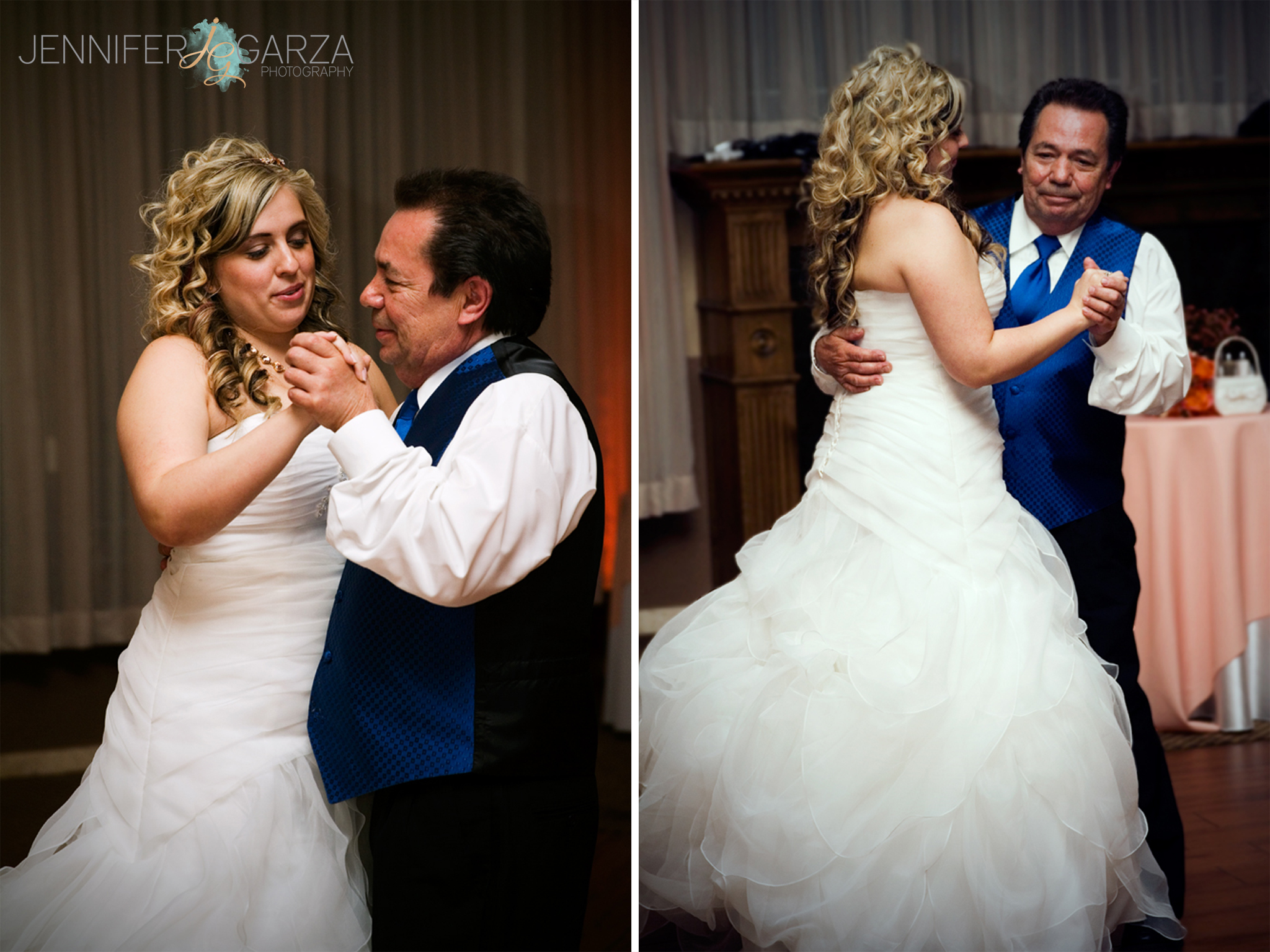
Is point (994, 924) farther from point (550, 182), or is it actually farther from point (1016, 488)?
point (550, 182)

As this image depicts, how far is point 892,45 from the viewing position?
2.42 m

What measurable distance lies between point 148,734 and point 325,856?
353mm

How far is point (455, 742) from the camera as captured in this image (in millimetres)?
1750

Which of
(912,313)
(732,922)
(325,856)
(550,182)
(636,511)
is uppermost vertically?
(550,182)

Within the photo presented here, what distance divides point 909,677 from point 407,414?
1.02 meters

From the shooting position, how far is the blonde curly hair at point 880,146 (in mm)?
2078

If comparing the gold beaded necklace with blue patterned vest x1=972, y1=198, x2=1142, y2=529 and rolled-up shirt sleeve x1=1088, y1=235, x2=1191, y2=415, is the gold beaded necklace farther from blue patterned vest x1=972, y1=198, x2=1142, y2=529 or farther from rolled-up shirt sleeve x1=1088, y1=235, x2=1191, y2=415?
rolled-up shirt sleeve x1=1088, y1=235, x2=1191, y2=415

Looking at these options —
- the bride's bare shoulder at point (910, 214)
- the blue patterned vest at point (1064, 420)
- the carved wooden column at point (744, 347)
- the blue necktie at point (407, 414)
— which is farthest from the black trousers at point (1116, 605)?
the blue necktie at point (407, 414)

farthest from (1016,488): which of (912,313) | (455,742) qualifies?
(455,742)

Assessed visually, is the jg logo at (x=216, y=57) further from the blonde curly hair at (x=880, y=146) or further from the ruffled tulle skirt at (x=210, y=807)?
the blonde curly hair at (x=880, y=146)

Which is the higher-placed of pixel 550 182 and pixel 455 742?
pixel 550 182

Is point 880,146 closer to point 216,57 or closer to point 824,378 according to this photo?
point 824,378

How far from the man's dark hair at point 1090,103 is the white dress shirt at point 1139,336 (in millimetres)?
159

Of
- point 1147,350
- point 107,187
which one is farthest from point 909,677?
point 107,187
